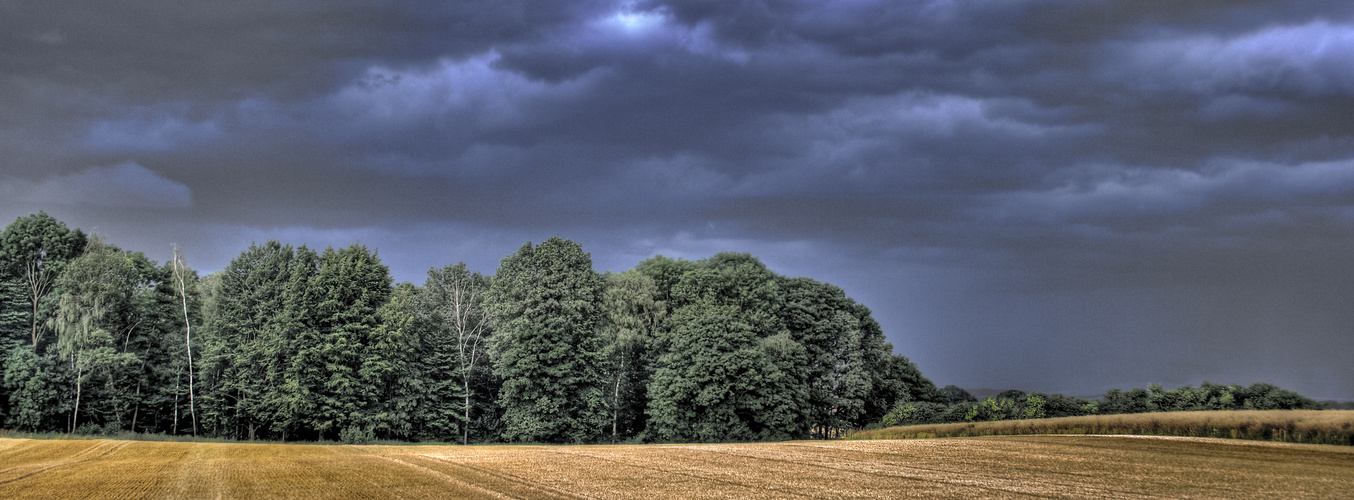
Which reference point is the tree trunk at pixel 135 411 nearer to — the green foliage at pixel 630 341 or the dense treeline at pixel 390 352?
the dense treeline at pixel 390 352

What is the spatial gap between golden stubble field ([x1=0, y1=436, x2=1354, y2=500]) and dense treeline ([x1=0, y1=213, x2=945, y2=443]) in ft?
88.4

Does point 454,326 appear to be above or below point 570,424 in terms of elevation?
above

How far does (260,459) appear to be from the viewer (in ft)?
93.0

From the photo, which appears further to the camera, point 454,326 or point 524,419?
point 454,326

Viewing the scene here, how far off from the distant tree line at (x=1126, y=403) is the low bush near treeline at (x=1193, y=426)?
3952 millimetres

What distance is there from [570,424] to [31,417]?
4146cm

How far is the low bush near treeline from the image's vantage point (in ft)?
98.7

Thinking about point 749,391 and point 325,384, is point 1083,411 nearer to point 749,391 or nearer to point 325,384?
point 749,391

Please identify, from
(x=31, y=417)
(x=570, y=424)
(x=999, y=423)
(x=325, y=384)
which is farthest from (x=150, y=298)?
(x=999, y=423)

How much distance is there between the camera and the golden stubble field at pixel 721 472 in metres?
18.6

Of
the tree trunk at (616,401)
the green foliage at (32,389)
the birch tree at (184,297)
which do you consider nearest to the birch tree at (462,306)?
the tree trunk at (616,401)

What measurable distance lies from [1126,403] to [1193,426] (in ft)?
30.7

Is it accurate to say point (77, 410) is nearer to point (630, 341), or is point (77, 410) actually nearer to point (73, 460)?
point (73, 460)

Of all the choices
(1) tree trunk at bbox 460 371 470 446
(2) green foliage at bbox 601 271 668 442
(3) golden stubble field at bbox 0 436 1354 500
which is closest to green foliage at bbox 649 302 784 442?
(2) green foliage at bbox 601 271 668 442
